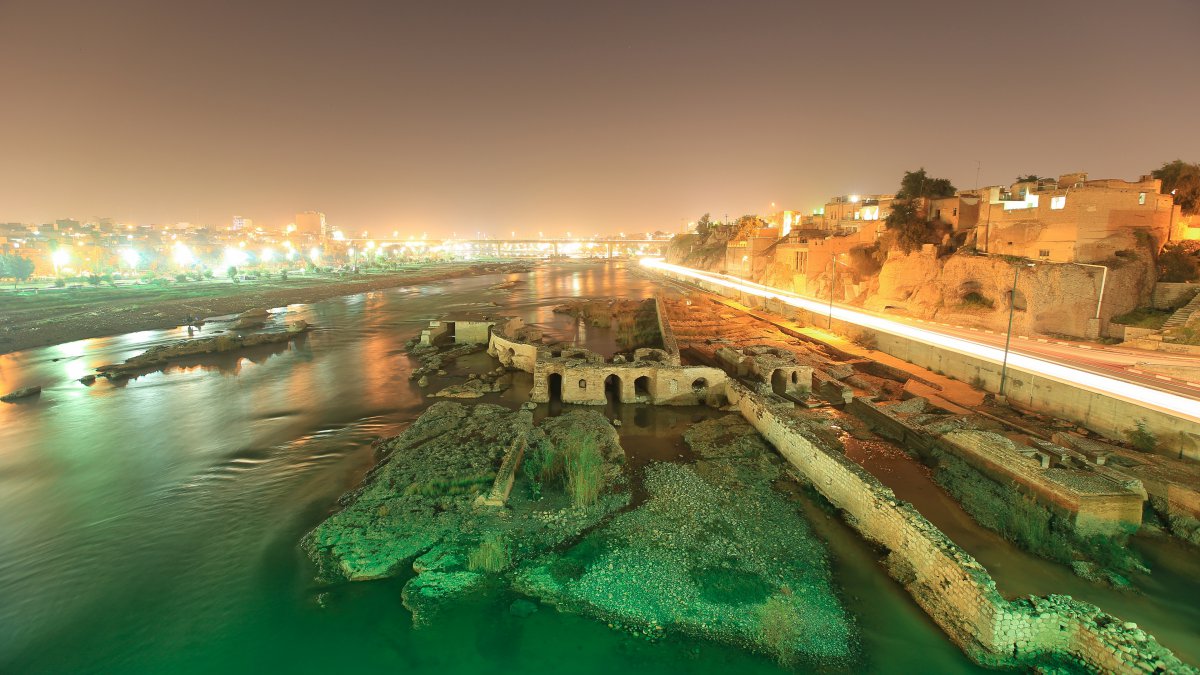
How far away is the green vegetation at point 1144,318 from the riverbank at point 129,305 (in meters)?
61.3

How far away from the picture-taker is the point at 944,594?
8633mm

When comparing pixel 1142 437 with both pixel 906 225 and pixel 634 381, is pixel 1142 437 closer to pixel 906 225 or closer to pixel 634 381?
pixel 634 381

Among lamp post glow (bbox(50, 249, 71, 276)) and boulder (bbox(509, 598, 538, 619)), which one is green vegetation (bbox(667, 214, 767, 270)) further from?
lamp post glow (bbox(50, 249, 71, 276))

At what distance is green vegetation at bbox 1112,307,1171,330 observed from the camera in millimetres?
19875

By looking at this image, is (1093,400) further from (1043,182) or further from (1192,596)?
(1043,182)

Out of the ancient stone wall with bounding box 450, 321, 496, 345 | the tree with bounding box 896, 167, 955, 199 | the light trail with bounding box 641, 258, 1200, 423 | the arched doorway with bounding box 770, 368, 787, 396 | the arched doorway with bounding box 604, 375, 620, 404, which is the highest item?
the tree with bounding box 896, 167, 955, 199

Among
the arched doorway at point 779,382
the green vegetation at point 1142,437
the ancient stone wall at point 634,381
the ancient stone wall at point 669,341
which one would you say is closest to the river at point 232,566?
the ancient stone wall at point 634,381

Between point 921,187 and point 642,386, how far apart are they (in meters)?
28.4

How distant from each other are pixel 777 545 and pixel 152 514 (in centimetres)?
1599

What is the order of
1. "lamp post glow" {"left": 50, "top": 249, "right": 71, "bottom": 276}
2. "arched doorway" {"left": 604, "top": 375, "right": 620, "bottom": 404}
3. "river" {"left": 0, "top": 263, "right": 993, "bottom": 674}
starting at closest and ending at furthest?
1. "river" {"left": 0, "top": 263, "right": 993, "bottom": 674}
2. "arched doorway" {"left": 604, "top": 375, "right": 620, "bottom": 404}
3. "lamp post glow" {"left": 50, "top": 249, "right": 71, "bottom": 276}

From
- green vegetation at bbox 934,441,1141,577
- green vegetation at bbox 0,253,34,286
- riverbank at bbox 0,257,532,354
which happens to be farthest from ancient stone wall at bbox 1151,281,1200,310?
green vegetation at bbox 0,253,34,286

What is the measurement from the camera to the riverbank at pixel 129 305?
36312mm

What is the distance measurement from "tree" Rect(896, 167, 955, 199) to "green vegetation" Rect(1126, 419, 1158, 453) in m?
25.1

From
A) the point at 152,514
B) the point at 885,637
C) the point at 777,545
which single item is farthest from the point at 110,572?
the point at 885,637
